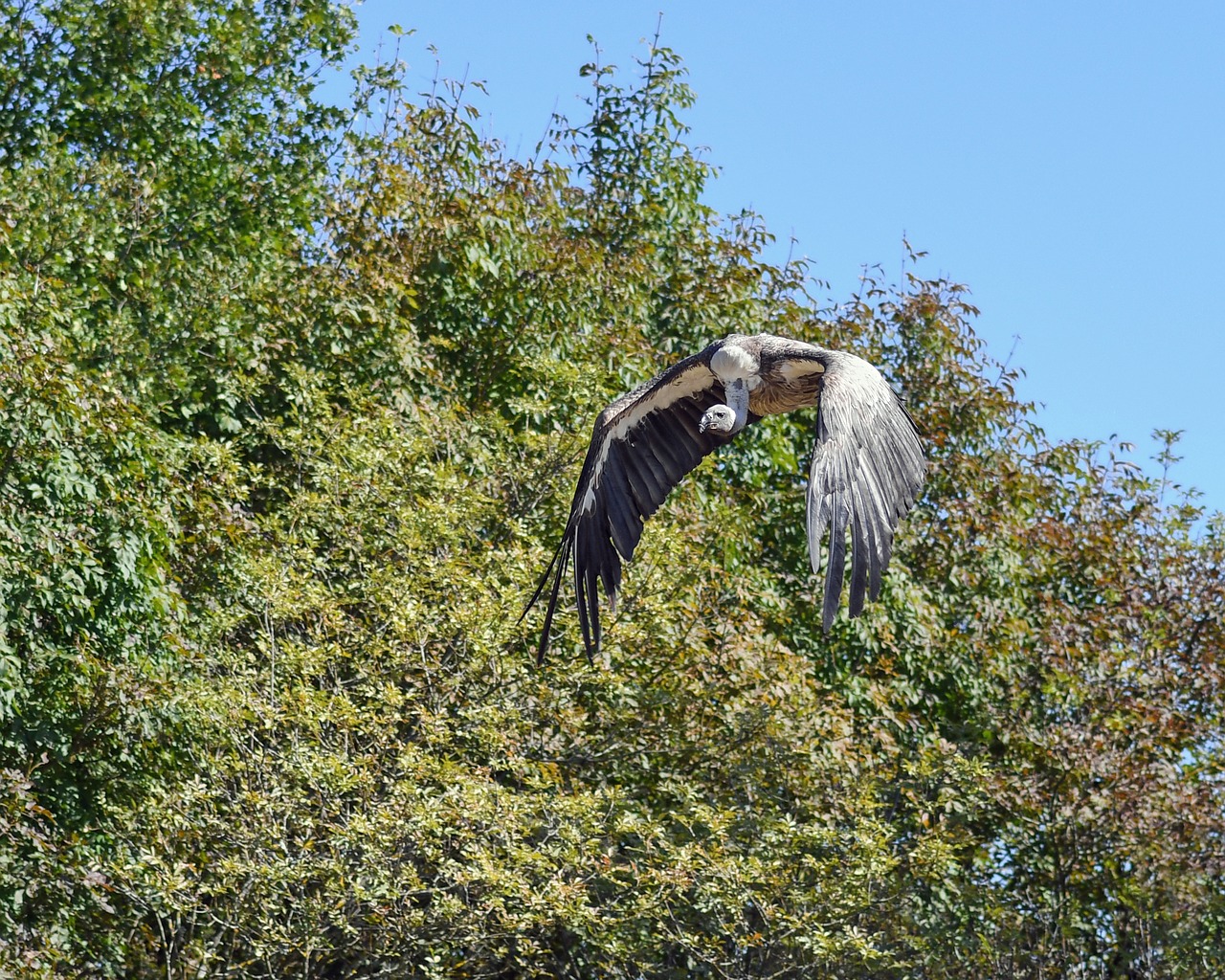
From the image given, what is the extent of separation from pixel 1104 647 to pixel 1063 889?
2005 mm

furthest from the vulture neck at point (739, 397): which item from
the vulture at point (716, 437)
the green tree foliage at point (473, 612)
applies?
the green tree foliage at point (473, 612)

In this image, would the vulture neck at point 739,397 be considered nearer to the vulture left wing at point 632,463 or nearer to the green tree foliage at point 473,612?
the vulture left wing at point 632,463

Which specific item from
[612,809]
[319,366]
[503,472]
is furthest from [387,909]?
[319,366]

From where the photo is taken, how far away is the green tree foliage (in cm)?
997

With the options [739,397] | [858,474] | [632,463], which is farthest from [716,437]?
[858,474]

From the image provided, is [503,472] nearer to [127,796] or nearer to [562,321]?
[562,321]

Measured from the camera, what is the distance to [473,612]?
34.0 feet

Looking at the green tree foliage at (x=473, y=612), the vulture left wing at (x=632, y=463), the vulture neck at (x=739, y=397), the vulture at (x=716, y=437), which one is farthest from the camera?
the green tree foliage at (x=473, y=612)

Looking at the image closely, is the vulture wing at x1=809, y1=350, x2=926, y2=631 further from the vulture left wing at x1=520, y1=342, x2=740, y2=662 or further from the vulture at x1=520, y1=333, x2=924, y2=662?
the vulture left wing at x1=520, y1=342, x2=740, y2=662

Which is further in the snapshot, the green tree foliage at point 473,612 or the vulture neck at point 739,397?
the green tree foliage at point 473,612

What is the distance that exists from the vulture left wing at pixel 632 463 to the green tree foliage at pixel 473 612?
1830mm

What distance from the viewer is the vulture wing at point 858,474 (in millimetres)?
5887

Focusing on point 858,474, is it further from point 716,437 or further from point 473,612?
point 473,612

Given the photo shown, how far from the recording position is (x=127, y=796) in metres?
10.4
